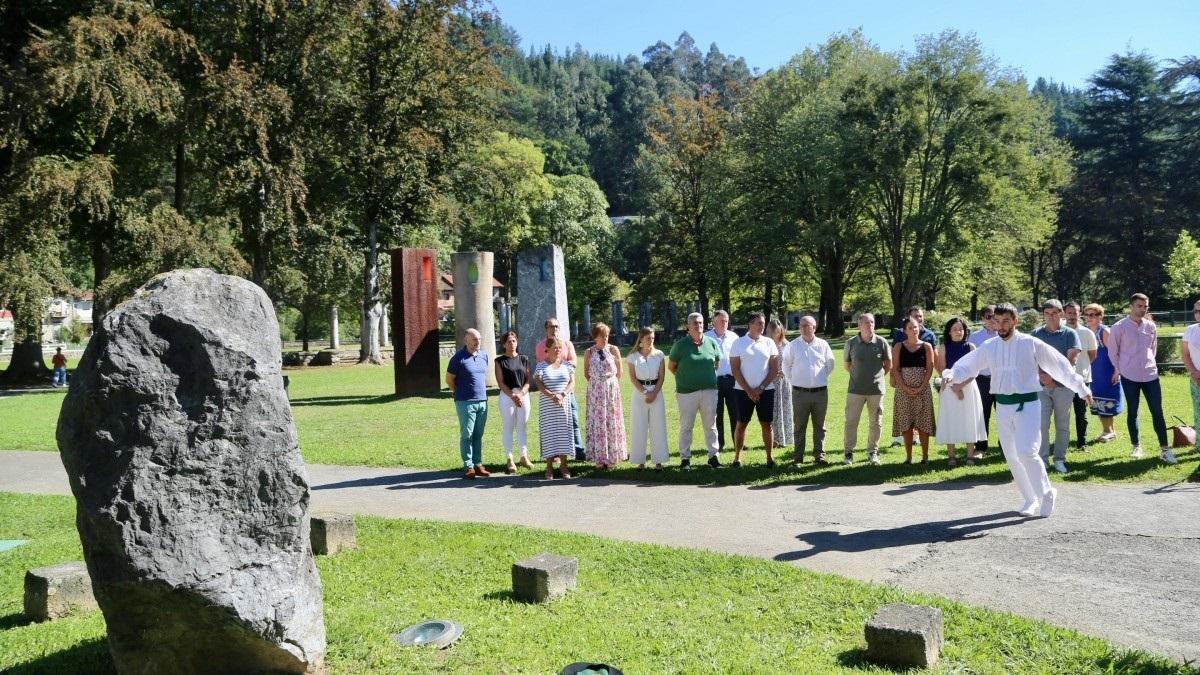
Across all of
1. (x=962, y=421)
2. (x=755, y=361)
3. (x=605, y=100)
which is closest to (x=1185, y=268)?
(x=962, y=421)

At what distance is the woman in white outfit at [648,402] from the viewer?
11.0 meters

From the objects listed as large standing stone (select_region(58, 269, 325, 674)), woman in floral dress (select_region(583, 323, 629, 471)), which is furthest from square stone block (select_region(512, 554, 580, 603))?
woman in floral dress (select_region(583, 323, 629, 471))

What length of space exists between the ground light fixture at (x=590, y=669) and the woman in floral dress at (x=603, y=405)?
255 inches

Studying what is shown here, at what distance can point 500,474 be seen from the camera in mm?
11383

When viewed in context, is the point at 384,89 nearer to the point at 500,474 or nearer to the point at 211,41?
the point at 211,41

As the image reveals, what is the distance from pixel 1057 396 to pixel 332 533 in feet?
27.0

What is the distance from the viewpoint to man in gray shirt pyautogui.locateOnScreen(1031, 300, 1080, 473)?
Result: 33.2 ft

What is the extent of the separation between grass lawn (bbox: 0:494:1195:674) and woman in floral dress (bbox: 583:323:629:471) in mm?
3585

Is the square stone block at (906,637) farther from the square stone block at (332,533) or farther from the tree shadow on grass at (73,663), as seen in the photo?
the square stone block at (332,533)

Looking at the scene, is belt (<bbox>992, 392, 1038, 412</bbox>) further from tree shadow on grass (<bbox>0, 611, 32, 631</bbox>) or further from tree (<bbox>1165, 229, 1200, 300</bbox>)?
tree (<bbox>1165, 229, 1200, 300</bbox>)

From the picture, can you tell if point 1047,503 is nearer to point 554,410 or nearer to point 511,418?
point 554,410

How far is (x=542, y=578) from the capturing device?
19.9 ft

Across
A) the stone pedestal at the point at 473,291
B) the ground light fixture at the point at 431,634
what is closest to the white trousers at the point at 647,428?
the ground light fixture at the point at 431,634

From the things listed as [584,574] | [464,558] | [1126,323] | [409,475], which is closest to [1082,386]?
[1126,323]
